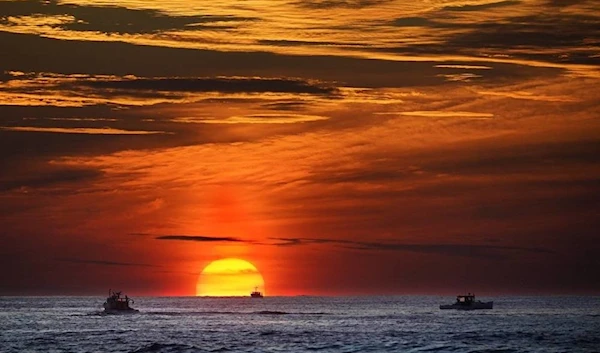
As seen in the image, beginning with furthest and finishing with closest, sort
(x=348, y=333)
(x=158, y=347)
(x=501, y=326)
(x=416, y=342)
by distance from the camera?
(x=501, y=326) < (x=348, y=333) < (x=416, y=342) < (x=158, y=347)

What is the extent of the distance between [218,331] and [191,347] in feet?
121

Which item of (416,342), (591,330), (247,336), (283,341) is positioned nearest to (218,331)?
(247,336)

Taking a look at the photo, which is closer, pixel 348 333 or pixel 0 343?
pixel 0 343

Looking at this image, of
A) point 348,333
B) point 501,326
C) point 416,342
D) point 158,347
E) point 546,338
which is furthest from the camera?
point 501,326

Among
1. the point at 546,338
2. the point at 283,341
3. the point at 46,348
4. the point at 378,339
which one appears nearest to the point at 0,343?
the point at 46,348

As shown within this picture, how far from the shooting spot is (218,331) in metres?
150

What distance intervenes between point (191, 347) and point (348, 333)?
3269cm

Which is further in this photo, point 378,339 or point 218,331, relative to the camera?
point 218,331

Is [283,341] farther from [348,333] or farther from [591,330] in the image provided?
[591,330]

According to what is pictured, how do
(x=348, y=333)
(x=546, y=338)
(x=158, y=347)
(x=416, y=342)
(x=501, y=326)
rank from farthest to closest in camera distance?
(x=501, y=326)
(x=348, y=333)
(x=546, y=338)
(x=416, y=342)
(x=158, y=347)

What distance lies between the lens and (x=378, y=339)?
4975 inches

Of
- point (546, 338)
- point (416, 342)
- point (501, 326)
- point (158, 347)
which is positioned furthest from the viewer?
point (501, 326)

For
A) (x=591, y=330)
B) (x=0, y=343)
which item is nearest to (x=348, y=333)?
(x=591, y=330)

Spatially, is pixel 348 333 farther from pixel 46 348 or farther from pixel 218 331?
pixel 46 348
